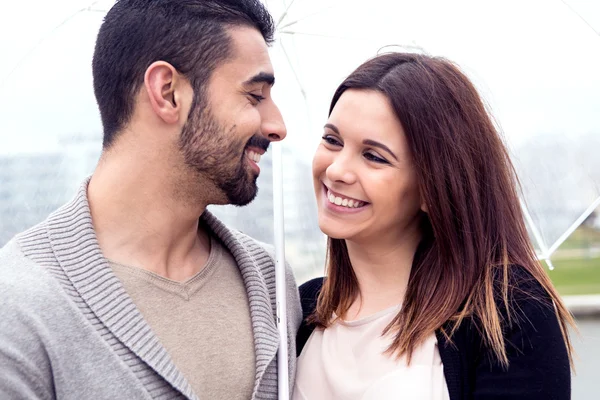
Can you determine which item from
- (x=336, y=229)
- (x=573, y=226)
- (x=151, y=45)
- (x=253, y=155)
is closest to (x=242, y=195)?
(x=253, y=155)

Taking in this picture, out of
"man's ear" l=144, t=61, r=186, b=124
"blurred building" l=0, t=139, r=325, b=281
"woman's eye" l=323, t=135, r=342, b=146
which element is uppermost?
"man's ear" l=144, t=61, r=186, b=124

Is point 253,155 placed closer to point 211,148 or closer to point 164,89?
point 211,148

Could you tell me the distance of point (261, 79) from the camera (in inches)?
95.4

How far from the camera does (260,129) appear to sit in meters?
2.42

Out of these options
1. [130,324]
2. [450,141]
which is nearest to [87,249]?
[130,324]

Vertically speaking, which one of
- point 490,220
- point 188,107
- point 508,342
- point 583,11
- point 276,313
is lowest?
point 276,313

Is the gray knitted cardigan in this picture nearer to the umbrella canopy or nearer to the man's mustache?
the man's mustache

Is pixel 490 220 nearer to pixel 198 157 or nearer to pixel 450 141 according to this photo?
pixel 450 141

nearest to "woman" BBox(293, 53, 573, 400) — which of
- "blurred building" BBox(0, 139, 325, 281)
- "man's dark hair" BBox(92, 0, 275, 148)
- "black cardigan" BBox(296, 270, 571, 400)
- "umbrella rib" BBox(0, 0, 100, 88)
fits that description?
"black cardigan" BBox(296, 270, 571, 400)

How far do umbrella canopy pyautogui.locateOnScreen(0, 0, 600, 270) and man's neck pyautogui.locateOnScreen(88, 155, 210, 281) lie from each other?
65 cm

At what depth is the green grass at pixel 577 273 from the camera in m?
19.4

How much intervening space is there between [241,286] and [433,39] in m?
1.42

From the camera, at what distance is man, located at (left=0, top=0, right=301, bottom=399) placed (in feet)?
6.65

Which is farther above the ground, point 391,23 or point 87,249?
point 391,23
